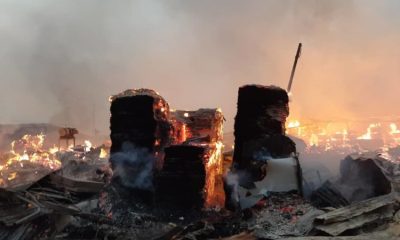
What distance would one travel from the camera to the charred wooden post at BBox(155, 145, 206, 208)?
1382 centimetres

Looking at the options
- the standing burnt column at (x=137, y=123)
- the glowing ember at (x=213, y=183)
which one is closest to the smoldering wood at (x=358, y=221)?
the glowing ember at (x=213, y=183)

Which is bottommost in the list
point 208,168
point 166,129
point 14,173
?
point 14,173

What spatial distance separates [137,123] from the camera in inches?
598

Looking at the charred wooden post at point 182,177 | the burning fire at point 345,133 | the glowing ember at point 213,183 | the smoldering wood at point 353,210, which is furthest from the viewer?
the burning fire at point 345,133

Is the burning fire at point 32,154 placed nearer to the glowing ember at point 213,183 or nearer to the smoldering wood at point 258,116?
the glowing ember at point 213,183

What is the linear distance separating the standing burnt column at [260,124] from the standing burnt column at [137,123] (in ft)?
10.6

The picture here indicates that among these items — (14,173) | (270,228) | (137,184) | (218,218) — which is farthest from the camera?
(14,173)

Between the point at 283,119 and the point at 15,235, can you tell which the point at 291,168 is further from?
the point at 15,235

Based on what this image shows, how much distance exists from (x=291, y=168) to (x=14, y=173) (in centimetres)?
2248

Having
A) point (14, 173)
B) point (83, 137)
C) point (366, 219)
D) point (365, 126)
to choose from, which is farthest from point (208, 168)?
point (83, 137)

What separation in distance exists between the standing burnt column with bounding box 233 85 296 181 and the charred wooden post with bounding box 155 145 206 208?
7.04 ft

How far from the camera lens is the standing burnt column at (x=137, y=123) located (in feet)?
49.7

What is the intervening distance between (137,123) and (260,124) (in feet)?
15.8

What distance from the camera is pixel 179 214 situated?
13.7 meters
